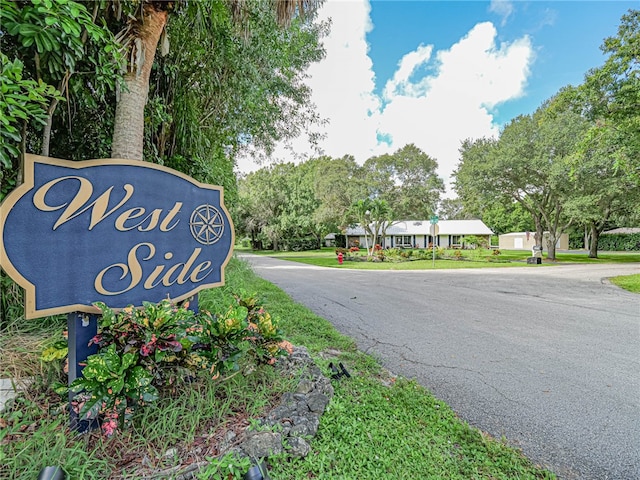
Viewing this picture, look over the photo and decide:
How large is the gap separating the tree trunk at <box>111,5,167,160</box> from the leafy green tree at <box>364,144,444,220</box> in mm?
25939

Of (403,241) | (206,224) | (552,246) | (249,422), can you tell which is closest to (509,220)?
(403,241)

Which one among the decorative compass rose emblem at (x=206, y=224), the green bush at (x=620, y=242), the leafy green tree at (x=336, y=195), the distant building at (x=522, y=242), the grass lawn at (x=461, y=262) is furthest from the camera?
the distant building at (x=522, y=242)

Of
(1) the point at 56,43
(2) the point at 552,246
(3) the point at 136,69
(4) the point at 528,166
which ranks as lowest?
(2) the point at 552,246

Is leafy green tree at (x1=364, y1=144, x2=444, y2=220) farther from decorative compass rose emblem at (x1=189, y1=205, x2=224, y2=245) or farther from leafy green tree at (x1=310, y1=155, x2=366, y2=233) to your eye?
decorative compass rose emblem at (x1=189, y1=205, x2=224, y2=245)

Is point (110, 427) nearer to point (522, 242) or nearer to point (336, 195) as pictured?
point (336, 195)

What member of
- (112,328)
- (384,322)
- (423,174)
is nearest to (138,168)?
(112,328)

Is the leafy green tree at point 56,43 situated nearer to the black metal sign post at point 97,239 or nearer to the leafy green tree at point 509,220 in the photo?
the black metal sign post at point 97,239

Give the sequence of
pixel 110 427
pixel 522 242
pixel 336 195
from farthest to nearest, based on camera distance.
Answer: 1. pixel 522 242
2. pixel 336 195
3. pixel 110 427

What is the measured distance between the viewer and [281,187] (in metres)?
30.2

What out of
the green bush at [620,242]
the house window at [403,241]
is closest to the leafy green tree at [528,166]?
the house window at [403,241]

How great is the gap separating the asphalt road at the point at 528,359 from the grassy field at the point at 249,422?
0.39 meters

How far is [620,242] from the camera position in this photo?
1152 inches

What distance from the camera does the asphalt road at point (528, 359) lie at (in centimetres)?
209

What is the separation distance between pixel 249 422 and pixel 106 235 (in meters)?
1.53
